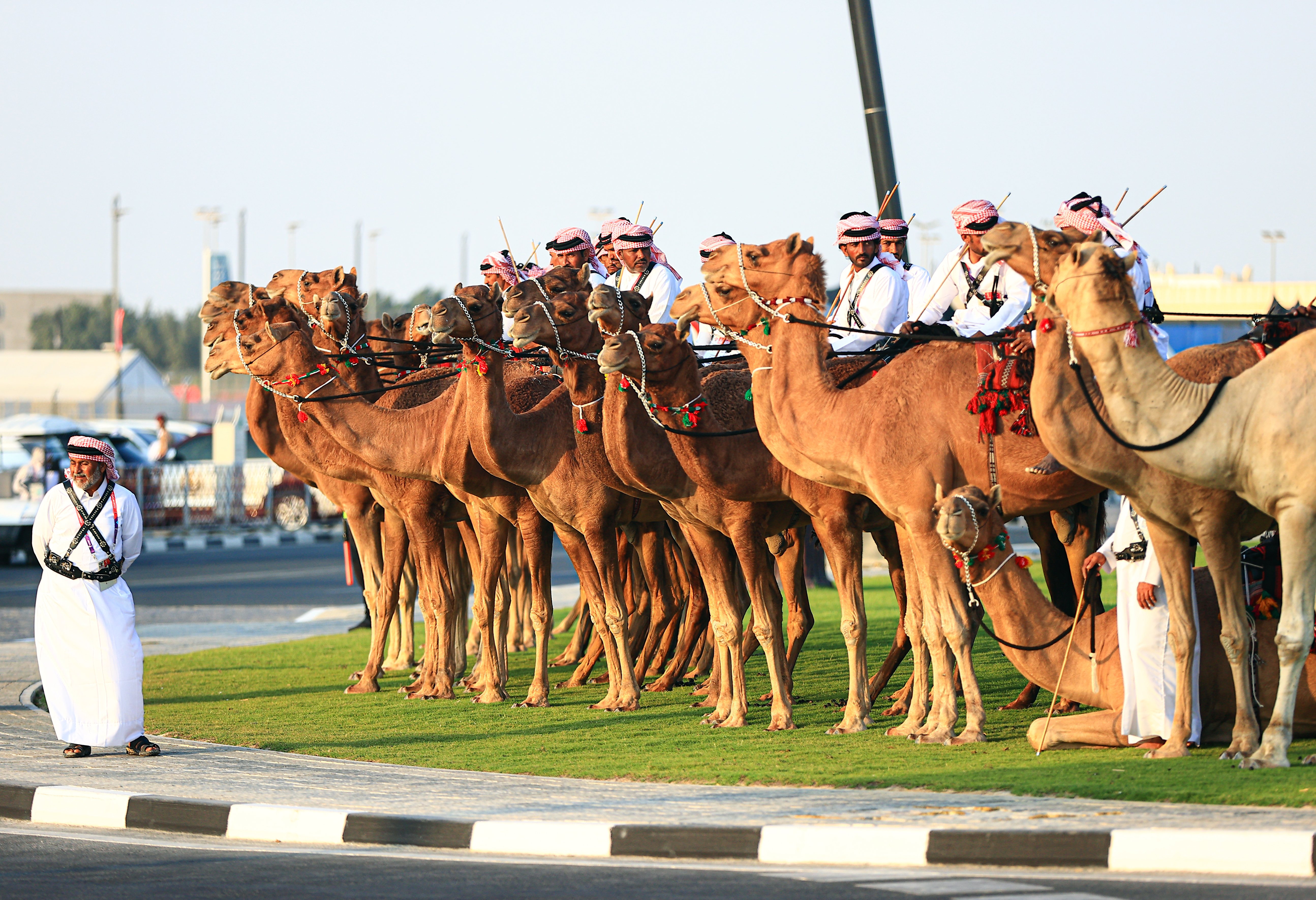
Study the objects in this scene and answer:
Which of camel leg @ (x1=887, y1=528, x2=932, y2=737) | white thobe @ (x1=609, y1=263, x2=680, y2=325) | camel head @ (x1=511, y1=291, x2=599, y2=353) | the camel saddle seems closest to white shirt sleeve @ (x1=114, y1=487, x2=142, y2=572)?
camel head @ (x1=511, y1=291, x2=599, y2=353)

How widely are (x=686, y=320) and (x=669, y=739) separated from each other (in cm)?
265

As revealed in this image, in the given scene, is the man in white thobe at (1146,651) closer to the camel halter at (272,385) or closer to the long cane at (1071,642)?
the long cane at (1071,642)

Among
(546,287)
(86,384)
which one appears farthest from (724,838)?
(86,384)

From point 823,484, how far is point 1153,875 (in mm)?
4667

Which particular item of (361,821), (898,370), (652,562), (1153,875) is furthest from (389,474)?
(1153,875)

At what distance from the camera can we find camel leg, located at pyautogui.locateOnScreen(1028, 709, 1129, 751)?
31.3 ft

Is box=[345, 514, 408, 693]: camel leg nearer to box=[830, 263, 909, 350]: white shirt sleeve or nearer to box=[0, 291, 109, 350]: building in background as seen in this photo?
box=[830, 263, 909, 350]: white shirt sleeve

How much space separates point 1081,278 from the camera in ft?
28.4

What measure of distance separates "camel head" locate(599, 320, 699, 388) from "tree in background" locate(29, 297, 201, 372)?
86.1 meters

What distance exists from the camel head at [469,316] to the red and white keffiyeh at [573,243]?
2.29 m

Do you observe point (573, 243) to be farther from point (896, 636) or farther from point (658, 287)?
point (896, 636)

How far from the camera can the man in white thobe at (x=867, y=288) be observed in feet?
38.9

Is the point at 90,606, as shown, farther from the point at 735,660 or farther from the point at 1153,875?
the point at 1153,875

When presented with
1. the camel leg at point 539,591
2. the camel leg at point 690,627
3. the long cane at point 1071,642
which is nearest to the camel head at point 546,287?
the camel leg at point 539,591
